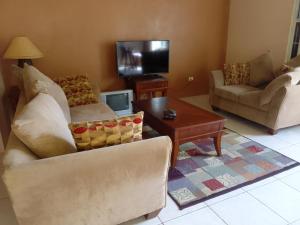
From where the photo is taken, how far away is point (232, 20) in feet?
15.7

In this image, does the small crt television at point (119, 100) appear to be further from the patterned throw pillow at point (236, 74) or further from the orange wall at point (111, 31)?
the patterned throw pillow at point (236, 74)

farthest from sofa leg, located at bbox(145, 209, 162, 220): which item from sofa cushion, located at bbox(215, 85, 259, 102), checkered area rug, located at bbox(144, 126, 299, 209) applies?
sofa cushion, located at bbox(215, 85, 259, 102)

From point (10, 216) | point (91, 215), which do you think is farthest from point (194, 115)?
point (10, 216)

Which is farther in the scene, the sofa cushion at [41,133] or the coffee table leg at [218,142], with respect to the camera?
the coffee table leg at [218,142]

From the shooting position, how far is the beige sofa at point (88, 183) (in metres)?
1.21

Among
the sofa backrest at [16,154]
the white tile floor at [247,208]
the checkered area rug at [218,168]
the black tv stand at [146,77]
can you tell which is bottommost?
the white tile floor at [247,208]

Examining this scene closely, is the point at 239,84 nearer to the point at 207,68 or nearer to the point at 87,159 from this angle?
the point at 207,68

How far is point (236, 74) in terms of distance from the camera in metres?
3.92

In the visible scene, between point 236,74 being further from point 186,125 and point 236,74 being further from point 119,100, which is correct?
point 186,125

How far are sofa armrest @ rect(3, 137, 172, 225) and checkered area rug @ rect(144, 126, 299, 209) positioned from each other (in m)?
0.51

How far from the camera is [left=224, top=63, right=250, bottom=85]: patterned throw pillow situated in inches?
154

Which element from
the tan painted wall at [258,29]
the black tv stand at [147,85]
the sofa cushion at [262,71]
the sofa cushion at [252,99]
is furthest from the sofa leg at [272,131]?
the black tv stand at [147,85]

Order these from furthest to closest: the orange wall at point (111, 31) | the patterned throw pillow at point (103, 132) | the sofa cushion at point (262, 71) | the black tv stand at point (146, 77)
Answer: the black tv stand at point (146, 77) < the sofa cushion at point (262, 71) < the orange wall at point (111, 31) < the patterned throw pillow at point (103, 132)

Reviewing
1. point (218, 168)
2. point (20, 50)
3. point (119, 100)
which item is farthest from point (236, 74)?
point (20, 50)
